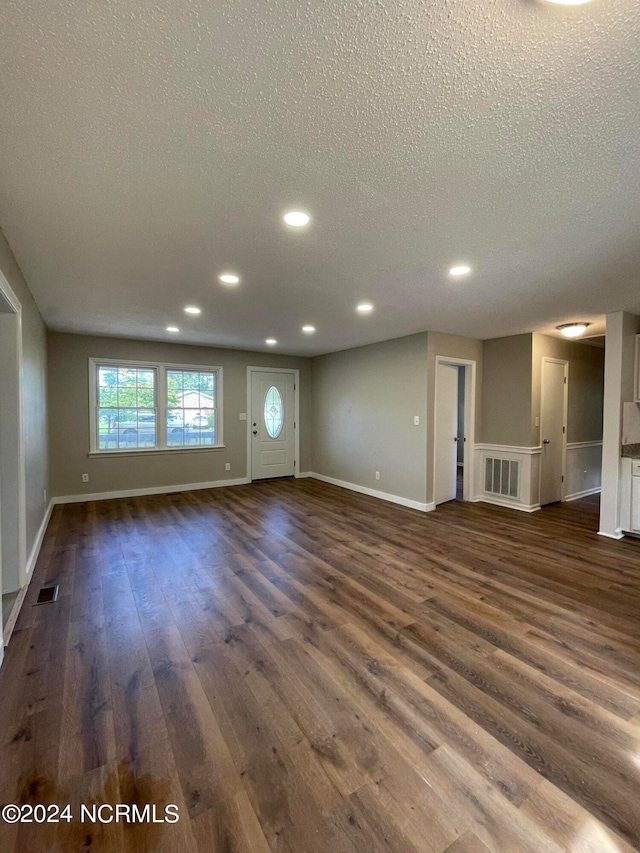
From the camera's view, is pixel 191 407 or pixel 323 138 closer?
pixel 323 138

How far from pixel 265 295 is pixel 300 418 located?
4239mm

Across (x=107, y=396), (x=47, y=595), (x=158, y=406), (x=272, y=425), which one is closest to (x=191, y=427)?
(x=158, y=406)

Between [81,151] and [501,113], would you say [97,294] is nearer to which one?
[81,151]

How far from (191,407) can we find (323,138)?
222 inches

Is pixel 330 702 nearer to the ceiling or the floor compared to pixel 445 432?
nearer to the floor

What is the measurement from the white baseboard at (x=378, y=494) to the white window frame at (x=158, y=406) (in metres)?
2.14

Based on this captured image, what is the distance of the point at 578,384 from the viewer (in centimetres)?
596

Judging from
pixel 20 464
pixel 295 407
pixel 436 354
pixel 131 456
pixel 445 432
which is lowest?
pixel 131 456

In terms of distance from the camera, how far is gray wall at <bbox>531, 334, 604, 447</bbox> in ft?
17.3

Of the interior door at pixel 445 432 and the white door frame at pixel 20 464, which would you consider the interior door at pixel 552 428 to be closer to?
the interior door at pixel 445 432

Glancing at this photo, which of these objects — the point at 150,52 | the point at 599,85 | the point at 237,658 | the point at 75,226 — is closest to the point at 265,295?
the point at 75,226

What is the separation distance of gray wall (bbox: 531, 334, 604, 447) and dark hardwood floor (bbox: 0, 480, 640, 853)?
2.64 m

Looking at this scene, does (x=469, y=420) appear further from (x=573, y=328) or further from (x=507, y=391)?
(x=573, y=328)

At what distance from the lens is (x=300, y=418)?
304 inches
